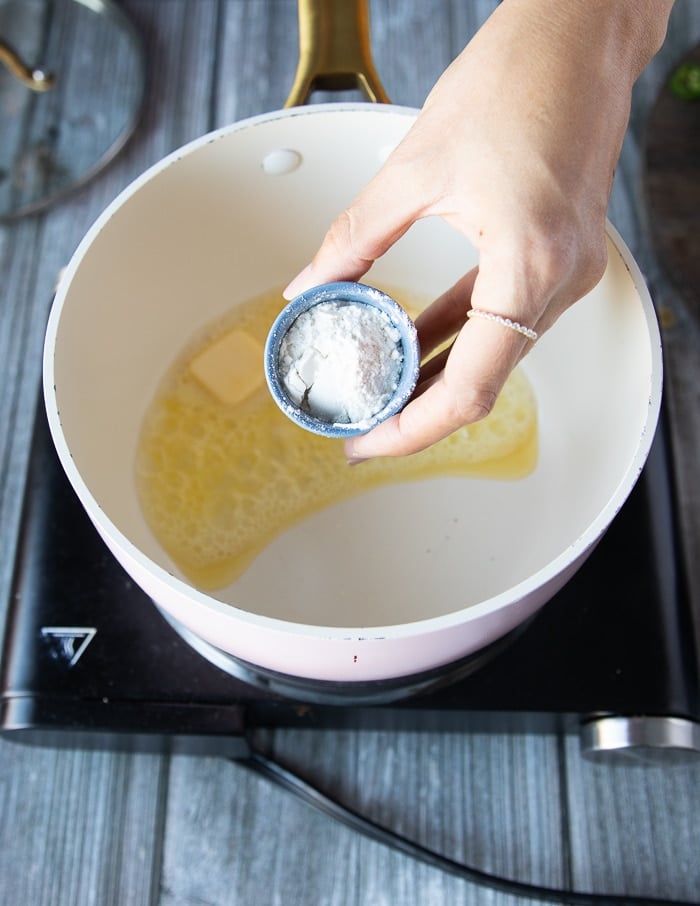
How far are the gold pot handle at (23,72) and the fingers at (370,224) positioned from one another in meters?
0.56

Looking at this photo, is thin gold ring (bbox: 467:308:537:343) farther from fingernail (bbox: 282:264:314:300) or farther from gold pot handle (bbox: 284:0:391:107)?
gold pot handle (bbox: 284:0:391:107)

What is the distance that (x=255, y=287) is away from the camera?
2.71 ft

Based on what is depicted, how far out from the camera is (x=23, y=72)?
982 mm

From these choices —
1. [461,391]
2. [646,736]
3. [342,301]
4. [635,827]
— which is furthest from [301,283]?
[635,827]

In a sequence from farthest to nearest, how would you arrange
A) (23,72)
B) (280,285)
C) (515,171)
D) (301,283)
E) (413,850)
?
(23,72), (280,285), (413,850), (301,283), (515,171)

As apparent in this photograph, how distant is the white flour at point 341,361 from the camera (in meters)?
0.58

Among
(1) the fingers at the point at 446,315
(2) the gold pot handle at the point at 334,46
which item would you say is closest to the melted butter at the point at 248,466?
(1) the fingers at the point at 446,315

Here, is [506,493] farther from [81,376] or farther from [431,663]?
[81,376]

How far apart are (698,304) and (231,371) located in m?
0.42

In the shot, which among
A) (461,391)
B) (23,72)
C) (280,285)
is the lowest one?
(461,391)

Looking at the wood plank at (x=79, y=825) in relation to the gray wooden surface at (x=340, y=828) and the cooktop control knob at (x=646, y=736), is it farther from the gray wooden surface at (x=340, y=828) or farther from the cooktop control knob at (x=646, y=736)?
the cooktop control knob at (x=646, y=736)

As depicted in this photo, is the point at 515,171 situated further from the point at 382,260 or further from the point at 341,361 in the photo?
the point at 382,260

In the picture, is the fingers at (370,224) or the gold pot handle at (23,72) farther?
the gold pot handle at (23,72)

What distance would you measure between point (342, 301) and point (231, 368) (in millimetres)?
186
